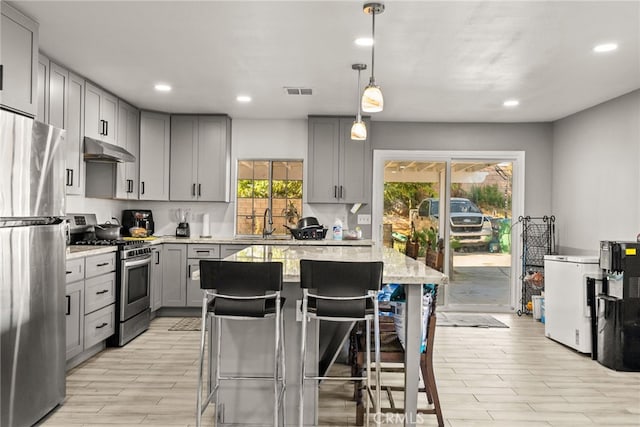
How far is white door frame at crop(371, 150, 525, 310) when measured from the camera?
6512mm

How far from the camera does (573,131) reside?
19.6ft

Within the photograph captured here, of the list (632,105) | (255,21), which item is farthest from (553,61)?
(255,21)

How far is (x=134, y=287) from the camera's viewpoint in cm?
490

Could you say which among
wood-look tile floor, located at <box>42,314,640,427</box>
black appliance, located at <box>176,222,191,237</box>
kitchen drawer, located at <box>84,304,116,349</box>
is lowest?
wood-look tile floor, located at <box>42,314,640,427</box>

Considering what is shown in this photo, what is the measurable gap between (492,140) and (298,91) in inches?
116

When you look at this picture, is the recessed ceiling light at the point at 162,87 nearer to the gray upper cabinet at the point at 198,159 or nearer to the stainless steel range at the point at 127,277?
the gray upper cabinet at the point at 198,159

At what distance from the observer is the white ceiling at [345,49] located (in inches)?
121

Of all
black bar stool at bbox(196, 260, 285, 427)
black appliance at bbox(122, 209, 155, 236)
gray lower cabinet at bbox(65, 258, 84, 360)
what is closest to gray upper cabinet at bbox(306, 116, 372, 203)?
black appliance at bbox(122, 209, 155, 236)

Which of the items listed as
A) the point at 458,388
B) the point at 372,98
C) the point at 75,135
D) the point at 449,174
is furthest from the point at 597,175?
the point at 75,135

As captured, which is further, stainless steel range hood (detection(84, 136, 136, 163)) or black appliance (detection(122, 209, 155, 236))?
black appliance (detection(122, 209, 155, 236))

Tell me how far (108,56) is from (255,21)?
4.91 feet

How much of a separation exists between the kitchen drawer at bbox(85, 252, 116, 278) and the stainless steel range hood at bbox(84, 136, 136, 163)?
98 centimetres

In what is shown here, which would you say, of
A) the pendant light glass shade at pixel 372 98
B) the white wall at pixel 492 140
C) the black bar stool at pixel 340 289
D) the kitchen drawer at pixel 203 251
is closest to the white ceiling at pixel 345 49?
the pendant light glass shade at pixel 372 98

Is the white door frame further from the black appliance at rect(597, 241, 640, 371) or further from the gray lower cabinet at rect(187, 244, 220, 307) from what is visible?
the black appliance at rect(597, 241, 640, 371)
